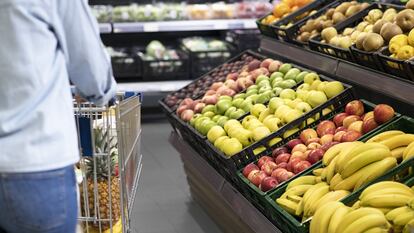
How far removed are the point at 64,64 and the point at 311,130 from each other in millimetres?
1771

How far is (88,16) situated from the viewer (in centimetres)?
179

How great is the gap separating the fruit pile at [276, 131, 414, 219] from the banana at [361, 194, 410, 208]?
204 mm

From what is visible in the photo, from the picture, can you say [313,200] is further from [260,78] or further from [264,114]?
[260,78]

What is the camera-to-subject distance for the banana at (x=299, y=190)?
2803mm

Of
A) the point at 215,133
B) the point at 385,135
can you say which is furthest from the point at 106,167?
the point at 385,135

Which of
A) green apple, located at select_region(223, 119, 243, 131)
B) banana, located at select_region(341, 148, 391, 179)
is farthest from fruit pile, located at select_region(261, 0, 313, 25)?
banana, located at select_region(341, 148, 391, 179)

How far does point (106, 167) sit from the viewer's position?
8.94 ft

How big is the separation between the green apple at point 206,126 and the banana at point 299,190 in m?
1.09

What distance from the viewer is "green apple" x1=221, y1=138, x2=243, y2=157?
3.42 meters

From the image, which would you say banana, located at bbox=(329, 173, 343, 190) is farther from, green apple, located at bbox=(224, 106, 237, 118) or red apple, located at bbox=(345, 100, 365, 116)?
green apple, located at bbox=(224, 106, 237, 118)

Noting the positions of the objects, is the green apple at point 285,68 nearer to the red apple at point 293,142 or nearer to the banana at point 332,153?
the red apple at point 293,142

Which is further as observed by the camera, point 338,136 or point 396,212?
point 338,136

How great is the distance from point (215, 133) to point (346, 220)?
1.43 metres

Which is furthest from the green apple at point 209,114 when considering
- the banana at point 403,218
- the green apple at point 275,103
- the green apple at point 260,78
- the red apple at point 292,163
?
the banana at point 403,218
